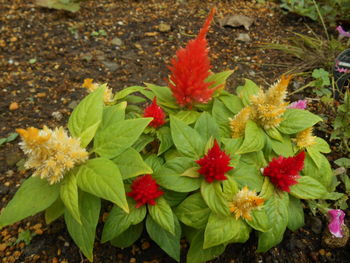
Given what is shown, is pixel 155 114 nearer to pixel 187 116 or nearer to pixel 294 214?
pixel 187 116

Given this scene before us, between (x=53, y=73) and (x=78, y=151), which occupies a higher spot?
(x=78, y=151)

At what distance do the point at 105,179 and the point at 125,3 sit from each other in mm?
3435

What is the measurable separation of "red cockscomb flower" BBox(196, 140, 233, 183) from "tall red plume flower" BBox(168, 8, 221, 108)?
1.21 ft

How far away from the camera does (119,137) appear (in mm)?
1330

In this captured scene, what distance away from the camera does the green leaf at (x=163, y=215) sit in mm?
1400

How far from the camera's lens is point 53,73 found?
3.09 m

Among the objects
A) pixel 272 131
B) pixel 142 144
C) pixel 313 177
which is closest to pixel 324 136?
pixel 313 177

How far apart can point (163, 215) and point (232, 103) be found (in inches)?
29.9

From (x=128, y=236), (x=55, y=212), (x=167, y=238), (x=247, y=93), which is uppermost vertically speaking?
(x=247, y=93)

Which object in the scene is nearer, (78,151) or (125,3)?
(78,151)

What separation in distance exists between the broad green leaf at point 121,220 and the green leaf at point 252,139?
0.57 meters

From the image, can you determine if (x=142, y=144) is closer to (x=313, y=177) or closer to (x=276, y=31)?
(x=313, y=177)

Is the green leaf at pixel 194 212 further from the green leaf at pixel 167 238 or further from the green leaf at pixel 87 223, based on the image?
the green leaf at pixel 87 223

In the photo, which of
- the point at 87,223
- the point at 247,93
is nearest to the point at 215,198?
the point at 87,223
